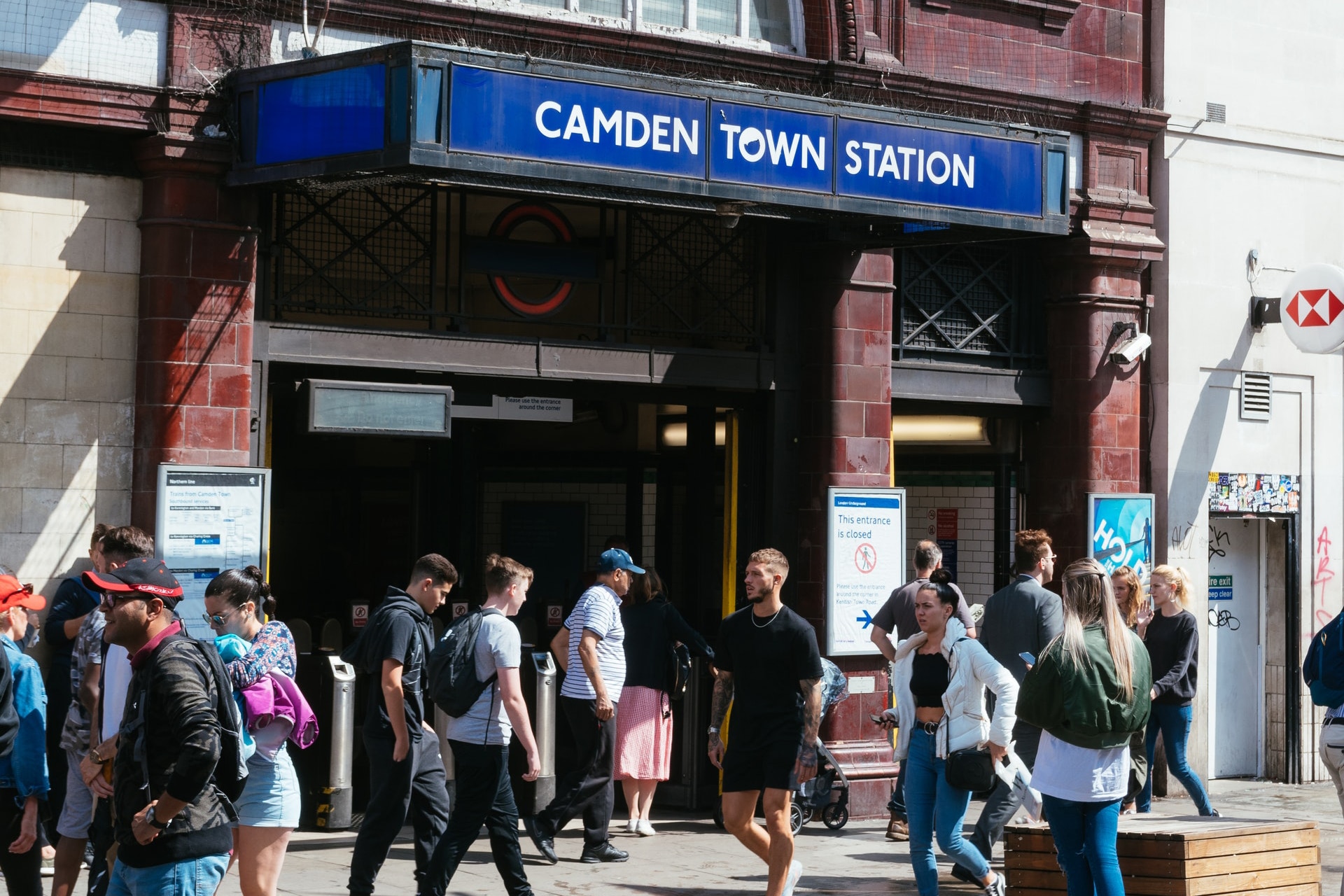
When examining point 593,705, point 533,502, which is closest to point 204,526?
point 593,705

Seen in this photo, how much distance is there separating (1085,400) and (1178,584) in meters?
2.70

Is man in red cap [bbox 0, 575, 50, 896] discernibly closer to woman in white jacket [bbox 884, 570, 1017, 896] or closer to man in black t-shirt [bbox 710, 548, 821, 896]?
man in black t-shirt [bbox 710, 548, 821, 896]

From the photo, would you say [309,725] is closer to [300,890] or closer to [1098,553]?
[300,890]

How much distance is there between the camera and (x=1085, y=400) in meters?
13.9

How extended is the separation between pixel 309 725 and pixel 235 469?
10.1 ft

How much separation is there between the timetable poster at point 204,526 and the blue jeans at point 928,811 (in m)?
3.93

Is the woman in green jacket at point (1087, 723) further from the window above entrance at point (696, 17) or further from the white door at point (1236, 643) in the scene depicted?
the white door at point (1236, 643)

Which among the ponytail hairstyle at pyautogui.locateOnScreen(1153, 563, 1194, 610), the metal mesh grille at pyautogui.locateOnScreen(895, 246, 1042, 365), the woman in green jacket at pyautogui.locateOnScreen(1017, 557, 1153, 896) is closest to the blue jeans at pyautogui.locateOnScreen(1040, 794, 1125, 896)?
the woman in green jacket at pyautogui.locateOnScreen(1017, 557, 1153, 896)

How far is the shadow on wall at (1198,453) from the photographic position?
1425 centimetres

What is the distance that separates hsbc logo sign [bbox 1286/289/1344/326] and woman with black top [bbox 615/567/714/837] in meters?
5.85

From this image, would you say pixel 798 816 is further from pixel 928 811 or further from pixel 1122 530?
pixel 1122 530

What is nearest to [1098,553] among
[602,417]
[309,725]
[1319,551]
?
[1319,551]

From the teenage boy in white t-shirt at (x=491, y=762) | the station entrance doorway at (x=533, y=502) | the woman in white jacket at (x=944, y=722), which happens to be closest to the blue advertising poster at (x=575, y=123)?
the station entrance doorway at (x=533, y=502)

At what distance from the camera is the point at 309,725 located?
7578 mm
